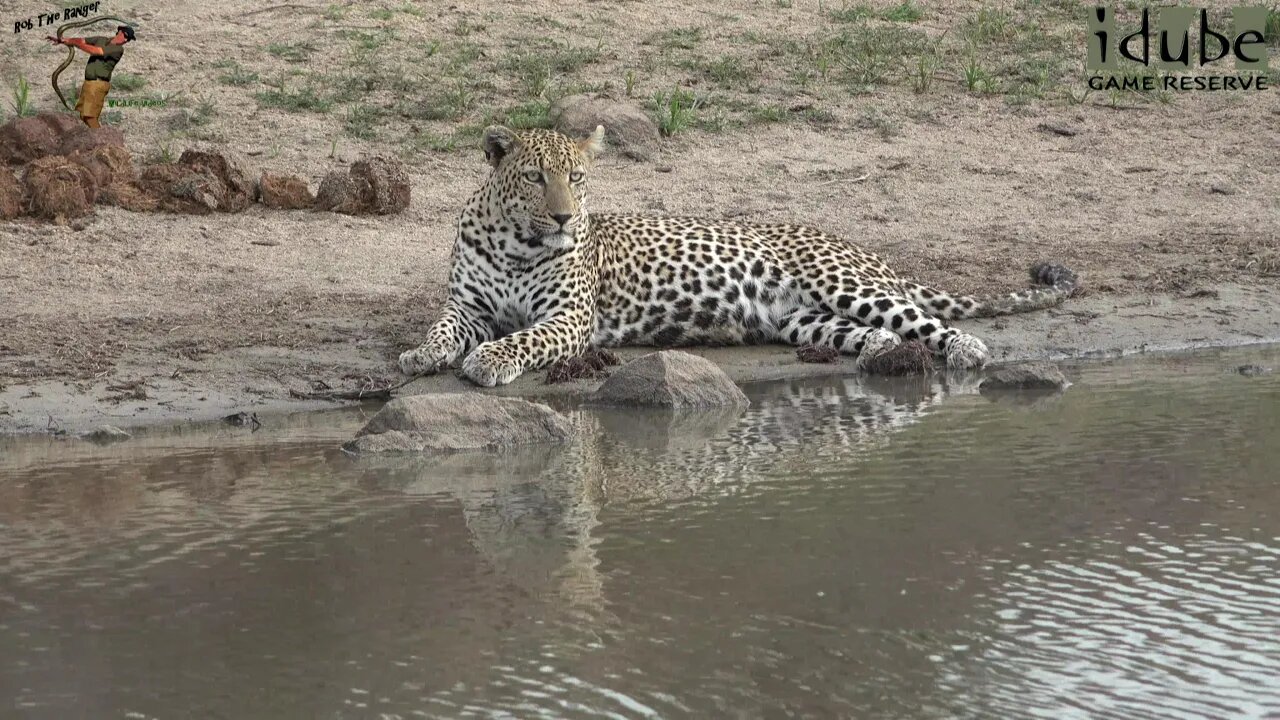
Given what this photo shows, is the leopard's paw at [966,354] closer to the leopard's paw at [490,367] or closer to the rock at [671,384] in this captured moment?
the rock at [671,384]

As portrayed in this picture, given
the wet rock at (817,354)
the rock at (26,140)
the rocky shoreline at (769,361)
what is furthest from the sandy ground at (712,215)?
the rock at (26,140)

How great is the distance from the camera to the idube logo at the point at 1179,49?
17.4 m

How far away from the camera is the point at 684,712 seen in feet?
15.7

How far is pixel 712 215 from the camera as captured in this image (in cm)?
1413

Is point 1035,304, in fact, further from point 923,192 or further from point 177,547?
point 177,547

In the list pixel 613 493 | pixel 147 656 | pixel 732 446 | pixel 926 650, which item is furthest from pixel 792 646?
pixel 732 446

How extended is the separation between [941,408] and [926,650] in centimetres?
456

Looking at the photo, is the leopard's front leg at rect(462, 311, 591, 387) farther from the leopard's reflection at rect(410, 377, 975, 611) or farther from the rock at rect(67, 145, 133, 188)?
the rock at rect(67, 145, 133, 188)

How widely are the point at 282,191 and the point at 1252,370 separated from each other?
6.56 meters

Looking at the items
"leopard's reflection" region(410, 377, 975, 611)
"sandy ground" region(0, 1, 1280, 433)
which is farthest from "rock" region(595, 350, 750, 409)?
"sandy ground" region(0, 1, 1280, 433)

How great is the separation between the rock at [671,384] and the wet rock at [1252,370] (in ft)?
9.80

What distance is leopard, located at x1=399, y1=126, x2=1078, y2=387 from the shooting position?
1109 cm

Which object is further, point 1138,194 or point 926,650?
point 1138,194

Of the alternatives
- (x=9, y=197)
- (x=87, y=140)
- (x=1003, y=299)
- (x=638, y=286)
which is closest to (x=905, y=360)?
(x=1003, y=299)
